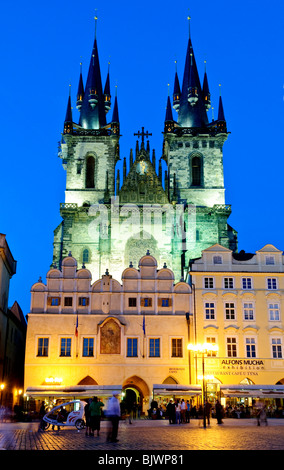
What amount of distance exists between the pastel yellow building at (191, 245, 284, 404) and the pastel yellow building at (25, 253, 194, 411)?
1.50 m

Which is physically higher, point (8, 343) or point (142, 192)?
point (142, 192)

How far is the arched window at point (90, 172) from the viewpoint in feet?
214

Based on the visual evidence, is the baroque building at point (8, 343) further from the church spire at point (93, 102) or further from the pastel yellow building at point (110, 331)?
the church spire at point (93, 102)

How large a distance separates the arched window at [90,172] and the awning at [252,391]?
105ft

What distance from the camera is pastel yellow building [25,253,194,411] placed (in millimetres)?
43250

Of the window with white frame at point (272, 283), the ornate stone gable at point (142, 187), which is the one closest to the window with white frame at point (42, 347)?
the window with white frame at point (272, 283)

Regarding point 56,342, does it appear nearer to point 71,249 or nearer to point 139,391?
point 139,391

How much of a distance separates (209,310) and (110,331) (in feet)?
25.5

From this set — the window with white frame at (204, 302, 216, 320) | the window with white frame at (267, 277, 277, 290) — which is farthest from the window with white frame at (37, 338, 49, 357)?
the window with white frame at (267, 277, 277, 290)

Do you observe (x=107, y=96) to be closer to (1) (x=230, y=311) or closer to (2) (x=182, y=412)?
(1) (x=230, y=311)

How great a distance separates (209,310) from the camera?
45312 mm

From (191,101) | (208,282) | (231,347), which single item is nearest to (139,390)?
(231,347)

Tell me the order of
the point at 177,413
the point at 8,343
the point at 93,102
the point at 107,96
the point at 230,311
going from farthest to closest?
the point at 107,96, the point at 93,102, the point at 8,343, the point at 230,311, the point at 177,413

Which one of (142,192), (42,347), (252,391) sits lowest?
(252,391)
